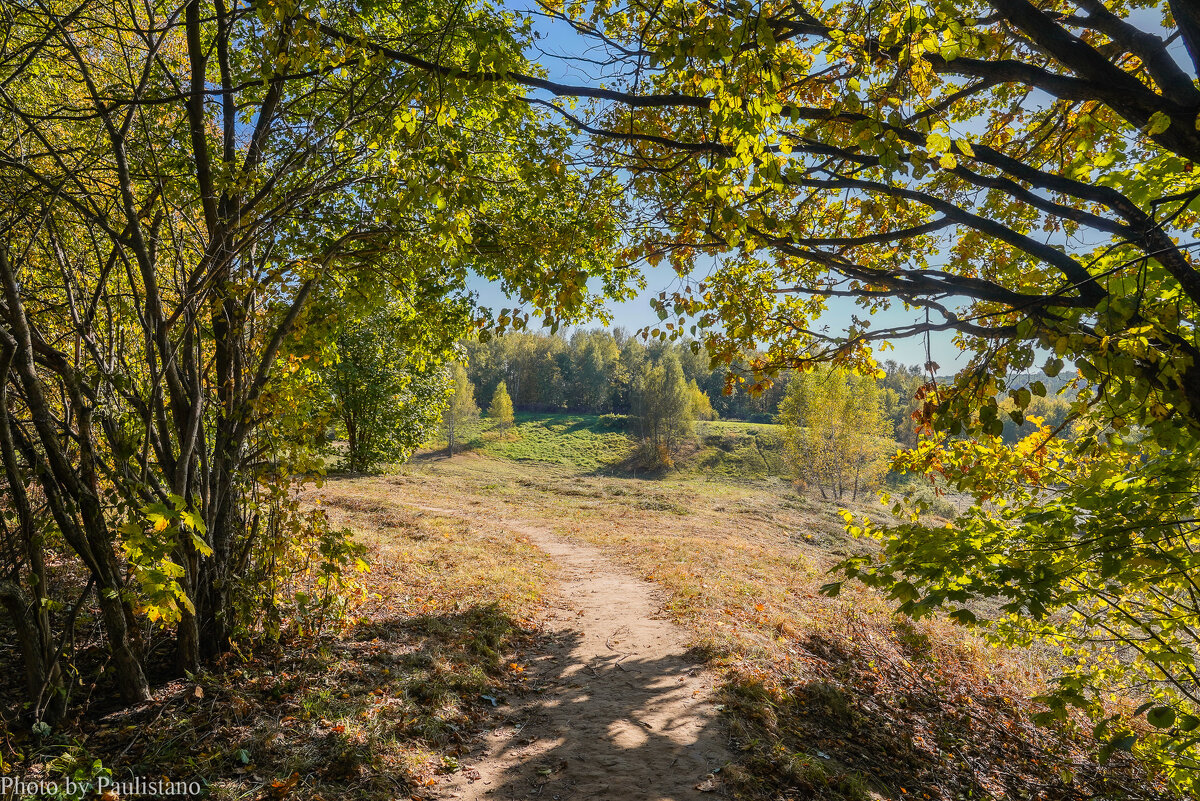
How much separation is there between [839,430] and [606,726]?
27.3 m

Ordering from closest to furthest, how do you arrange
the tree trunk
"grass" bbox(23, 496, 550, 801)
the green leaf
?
the green leaf → the tree trunk → "grass" bbox(23, 496, 550, 801)

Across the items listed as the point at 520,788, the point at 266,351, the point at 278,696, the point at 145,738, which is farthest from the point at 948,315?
the point at 145,738

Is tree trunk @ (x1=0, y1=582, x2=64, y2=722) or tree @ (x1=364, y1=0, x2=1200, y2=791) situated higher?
tree @ (x1=364, y1=0, x2=1200, y2=791)

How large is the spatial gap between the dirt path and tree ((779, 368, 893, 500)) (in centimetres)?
2381

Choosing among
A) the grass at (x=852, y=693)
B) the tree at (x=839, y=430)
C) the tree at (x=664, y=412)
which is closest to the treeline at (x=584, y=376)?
the tree at (x=664, y=412)

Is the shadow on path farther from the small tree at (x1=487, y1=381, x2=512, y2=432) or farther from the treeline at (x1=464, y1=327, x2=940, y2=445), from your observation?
the treeline at (x1=464, y1=327, x2=940, y2=445)

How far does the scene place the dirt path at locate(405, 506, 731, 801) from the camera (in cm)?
376

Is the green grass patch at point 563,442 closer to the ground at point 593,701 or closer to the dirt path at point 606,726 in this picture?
the ground at point 593,701

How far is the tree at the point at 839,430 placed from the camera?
28.2 m

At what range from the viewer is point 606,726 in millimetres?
4512

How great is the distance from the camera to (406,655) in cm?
516

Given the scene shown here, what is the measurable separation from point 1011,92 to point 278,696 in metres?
8.28

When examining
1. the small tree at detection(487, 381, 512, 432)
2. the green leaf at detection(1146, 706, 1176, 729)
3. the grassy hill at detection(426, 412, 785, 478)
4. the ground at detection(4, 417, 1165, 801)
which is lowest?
the grassy hill at detection(426, 412, 785, 478)

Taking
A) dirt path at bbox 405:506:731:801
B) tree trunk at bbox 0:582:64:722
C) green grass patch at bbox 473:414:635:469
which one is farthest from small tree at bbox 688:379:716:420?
tree trunk at bbox 0:582:64:722
